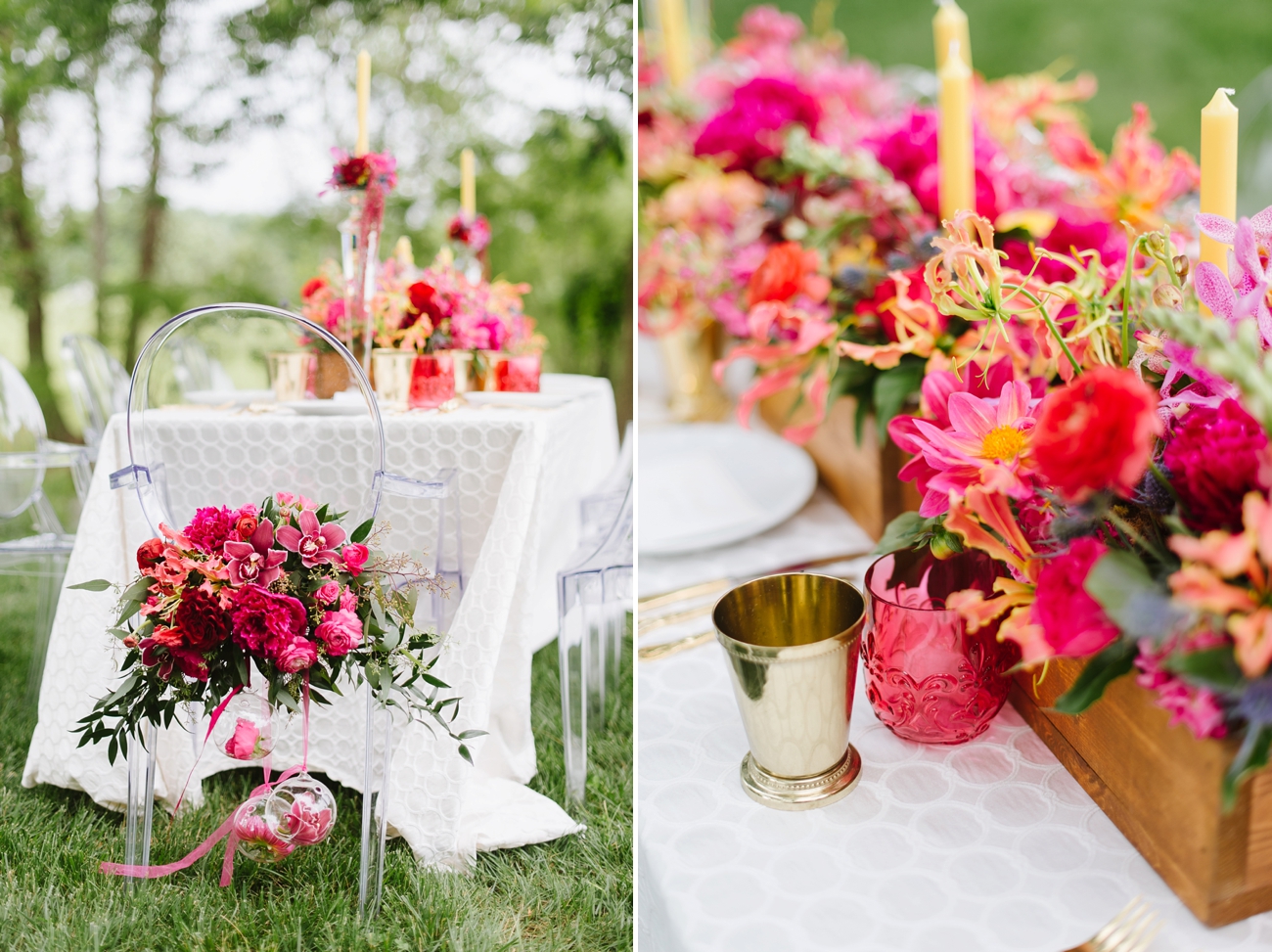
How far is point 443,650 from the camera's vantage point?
3.78 feet

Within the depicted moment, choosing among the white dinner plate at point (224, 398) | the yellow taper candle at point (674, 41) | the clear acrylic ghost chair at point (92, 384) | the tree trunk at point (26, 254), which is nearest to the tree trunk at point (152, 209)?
the tree trunk at point (26, 254)

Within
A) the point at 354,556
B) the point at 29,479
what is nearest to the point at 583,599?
the point at 354,556

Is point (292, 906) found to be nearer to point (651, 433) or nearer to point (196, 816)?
point (196, 816)

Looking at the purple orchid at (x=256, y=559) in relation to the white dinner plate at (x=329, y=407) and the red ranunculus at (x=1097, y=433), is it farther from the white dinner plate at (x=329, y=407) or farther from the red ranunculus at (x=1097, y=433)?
the red ranunculus at (x=1097, y=433)

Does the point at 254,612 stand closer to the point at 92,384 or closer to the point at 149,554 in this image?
the point at 149,554

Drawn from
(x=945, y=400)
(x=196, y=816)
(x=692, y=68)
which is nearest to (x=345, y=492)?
(x=196, y=816)

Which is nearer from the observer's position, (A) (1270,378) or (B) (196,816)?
(A) (1270,378)

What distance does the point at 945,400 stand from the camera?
71cm

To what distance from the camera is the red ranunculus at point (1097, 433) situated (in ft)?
1.44

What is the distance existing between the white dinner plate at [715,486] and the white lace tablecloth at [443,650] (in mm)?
189

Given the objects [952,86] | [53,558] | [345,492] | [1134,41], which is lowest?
[53,558]

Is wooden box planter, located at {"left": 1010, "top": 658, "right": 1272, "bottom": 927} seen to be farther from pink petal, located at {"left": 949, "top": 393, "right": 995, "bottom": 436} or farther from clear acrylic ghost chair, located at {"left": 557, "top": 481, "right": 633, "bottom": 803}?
clear acrylic ghost chair, located at {"left": 557, "top": 481, "right": 633, "bottom": 803}

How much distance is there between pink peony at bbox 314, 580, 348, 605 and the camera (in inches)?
32.9

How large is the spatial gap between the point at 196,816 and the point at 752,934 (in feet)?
3.09
